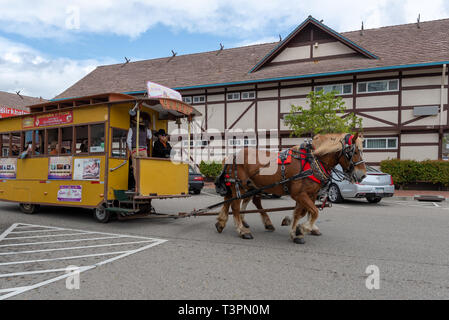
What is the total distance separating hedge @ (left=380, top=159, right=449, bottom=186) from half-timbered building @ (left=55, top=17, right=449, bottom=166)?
1605 millimetres

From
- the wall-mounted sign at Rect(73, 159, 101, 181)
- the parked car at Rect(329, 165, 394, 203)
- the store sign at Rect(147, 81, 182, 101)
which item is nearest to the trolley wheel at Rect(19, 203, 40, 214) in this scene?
the wall-mounted sign at Rect(73, 159, 101, 181)

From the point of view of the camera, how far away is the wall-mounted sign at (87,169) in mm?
7520

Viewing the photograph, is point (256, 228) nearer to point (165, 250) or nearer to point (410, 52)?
point (165, 250)

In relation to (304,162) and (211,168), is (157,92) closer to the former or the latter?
(304,162)

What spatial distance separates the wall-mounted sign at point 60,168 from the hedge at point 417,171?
1547 cm

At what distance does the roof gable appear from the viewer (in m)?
20.3

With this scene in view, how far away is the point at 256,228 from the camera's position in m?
7.14

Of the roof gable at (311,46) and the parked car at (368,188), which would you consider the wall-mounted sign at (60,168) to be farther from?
the roof gable at (311,46)

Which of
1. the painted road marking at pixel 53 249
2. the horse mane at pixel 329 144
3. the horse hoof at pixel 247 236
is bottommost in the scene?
the painted road marking at pixel 53 249

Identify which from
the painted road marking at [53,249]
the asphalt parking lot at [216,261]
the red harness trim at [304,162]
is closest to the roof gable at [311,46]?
the asphalt parking lot at [216,261]

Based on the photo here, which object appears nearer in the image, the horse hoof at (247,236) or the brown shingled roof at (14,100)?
the horse hoof at (247,236)

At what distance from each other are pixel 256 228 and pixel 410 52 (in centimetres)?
1729

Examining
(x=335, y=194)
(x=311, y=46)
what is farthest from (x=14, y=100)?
(x=335, y=194)

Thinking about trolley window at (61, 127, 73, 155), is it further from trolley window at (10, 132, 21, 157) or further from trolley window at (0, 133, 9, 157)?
trolley window at (0, 133, 9, 157)
